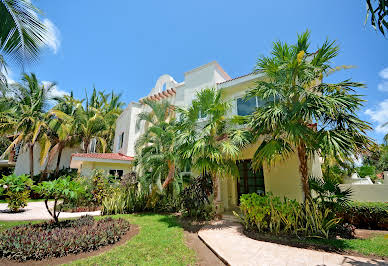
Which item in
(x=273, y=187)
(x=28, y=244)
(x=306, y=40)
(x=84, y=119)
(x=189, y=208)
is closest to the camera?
(x=28, y=244)

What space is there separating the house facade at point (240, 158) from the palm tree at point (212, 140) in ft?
2.13

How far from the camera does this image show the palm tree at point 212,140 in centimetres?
769

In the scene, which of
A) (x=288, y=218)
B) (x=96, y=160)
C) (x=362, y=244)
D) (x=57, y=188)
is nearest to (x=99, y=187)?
(x=96, y=160)

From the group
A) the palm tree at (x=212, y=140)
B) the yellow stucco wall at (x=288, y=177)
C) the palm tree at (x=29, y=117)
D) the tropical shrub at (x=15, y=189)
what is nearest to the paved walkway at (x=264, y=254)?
the palm tree at (x=212, y=140)

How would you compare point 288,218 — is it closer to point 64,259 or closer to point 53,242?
point 64,259

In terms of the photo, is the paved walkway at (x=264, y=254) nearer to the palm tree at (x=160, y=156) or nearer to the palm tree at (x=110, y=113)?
the palm tree at (x=160, y=156)

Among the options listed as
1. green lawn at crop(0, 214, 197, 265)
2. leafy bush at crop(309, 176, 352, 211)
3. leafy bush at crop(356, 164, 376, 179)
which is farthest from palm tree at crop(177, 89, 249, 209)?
leafy bush at crop(356, 164, 376, 179)

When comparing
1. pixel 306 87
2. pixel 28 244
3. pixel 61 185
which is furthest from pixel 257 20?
pixel 28 244

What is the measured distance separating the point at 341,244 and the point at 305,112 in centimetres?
414

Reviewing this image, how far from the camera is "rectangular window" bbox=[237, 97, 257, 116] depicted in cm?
1111

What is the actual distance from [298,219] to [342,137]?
126 inches

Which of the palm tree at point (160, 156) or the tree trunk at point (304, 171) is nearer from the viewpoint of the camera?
the tree trunk at point (304, 171)

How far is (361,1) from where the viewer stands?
3.74m

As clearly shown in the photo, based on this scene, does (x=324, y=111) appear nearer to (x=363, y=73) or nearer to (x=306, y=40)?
(x=306, y=40)
